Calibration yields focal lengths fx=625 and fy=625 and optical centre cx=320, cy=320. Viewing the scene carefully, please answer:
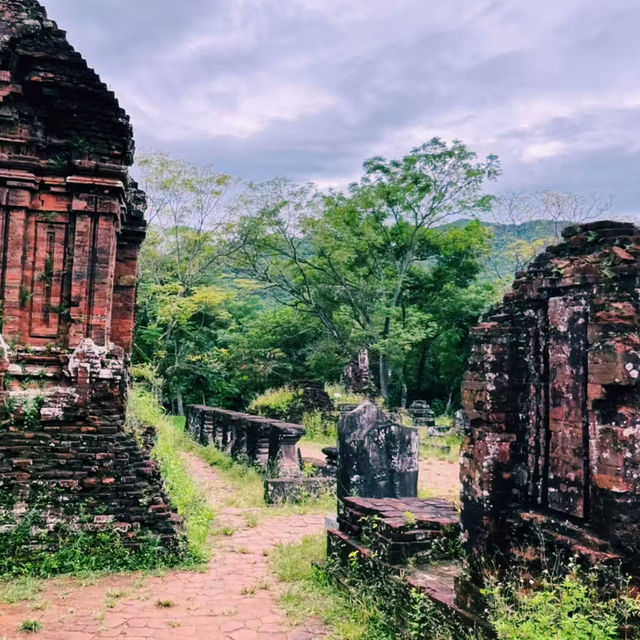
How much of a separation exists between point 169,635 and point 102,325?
11.8 ft

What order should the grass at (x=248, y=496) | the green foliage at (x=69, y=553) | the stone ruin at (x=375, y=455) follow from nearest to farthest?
the green foliage at (x=69, y=553), the stone ruin at (x=375, y=455), the grass at (x=248, y=496)

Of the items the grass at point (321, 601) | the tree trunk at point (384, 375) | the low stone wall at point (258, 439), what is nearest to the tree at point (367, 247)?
the tree trunk at point (384, 375)

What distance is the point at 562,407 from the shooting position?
3.85m

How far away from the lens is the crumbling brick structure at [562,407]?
3.41m

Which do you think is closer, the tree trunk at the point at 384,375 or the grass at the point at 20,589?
the grass at the point at 20,589

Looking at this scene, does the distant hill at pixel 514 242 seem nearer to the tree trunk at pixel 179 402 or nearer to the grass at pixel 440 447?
the grass at pixel 440 447

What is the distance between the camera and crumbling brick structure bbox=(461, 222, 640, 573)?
11.2 feet

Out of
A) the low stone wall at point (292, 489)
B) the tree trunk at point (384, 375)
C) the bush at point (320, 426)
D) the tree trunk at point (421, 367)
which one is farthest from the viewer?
the tree trunk at point (421, 367)

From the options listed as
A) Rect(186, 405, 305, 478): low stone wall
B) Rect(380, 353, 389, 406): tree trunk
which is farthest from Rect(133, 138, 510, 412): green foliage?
Rect(186, 405, 305, 478): low stone wall

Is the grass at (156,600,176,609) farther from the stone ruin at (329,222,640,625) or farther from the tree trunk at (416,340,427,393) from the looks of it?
the tree trunk at (416,340,427,393)

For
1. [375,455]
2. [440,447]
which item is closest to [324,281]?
[440,447]

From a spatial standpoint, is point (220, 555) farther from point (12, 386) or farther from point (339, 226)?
point (339, 226)

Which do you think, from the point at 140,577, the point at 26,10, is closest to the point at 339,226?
the point at 26,10

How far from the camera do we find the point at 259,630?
5023 mm
